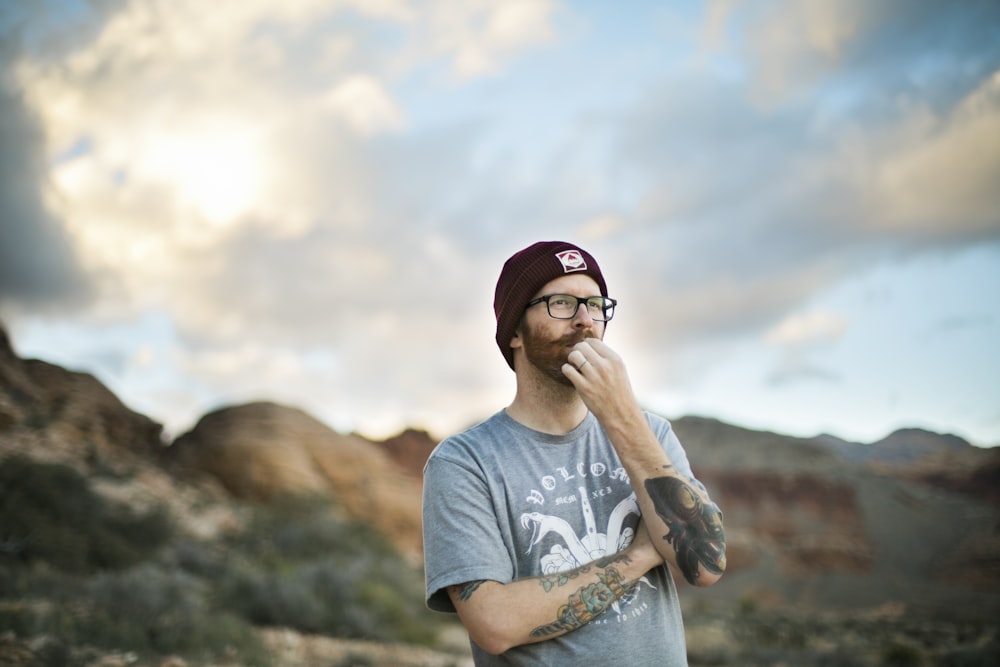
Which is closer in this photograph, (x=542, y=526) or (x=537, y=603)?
(x=537, y=603)

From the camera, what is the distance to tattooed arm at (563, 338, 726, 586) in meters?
1.93

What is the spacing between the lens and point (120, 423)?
20.4 m

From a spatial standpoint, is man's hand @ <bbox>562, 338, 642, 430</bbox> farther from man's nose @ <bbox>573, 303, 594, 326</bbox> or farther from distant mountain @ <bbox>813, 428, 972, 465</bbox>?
distant mountain @ <bbox>813, 428, 972, 465</bbox>

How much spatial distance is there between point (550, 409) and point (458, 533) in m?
0.53

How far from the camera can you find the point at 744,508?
164 ft

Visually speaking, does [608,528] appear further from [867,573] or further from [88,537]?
[867,573]

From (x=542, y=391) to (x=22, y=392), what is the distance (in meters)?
19.7

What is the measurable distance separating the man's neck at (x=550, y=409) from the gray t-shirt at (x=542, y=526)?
0.04m

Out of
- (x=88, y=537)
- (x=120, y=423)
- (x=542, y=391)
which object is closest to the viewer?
(x=542, y=391)

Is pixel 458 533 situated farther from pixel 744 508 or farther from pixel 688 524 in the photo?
pixel 744 508

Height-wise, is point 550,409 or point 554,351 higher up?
point 554,351

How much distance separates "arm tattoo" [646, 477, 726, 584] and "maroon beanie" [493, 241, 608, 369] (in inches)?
28.5

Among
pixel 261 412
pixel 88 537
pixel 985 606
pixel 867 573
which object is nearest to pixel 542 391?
pixel 88 537

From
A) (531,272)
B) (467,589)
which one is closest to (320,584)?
(467,589)
